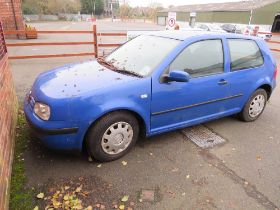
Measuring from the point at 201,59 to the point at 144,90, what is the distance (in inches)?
44.4

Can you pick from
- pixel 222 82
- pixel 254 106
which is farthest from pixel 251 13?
pixel 222 82

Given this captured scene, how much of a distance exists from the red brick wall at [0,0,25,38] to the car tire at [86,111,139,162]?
49.6 ft

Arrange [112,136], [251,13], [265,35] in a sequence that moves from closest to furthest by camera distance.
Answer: [112,136], [265,35], [251,13]

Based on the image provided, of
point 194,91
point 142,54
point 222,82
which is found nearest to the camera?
point 194,91

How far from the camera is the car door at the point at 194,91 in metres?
3.54

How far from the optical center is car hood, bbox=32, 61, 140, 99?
309 cm

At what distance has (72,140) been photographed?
10.1 ft

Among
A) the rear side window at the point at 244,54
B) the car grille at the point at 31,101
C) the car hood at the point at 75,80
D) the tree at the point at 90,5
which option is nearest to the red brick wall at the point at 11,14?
the car hood at the point at 75,80

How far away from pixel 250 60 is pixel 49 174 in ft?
12.1

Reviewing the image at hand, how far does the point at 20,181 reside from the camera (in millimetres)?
3014

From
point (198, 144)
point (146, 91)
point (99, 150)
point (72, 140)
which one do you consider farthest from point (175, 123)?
point (72, 140)

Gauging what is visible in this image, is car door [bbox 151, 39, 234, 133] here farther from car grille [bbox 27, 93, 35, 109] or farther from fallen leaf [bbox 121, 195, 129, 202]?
car grille [bbox 27, 93, 35, 109]

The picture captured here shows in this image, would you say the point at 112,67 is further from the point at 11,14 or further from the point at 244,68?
the point at 11,14

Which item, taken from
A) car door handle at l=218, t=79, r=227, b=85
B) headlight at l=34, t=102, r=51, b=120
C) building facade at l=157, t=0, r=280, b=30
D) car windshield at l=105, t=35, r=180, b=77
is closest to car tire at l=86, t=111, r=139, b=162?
headlight at l=34, t=102, r=51, b=120
